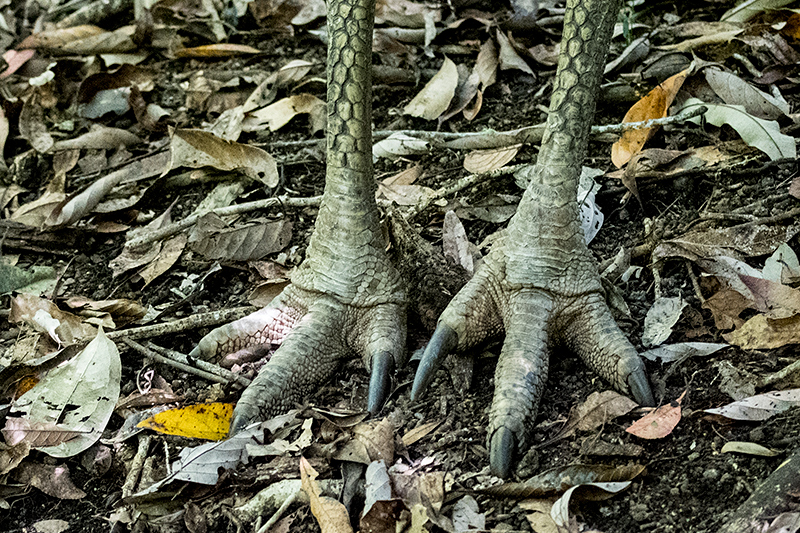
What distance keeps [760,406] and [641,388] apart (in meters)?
0.32

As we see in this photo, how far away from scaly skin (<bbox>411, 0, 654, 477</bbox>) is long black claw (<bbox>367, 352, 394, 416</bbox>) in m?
0.12

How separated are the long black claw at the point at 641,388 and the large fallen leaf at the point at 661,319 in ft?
0.83

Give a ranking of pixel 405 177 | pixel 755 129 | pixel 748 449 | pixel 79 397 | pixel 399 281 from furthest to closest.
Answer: pixel 405 177 < pixel 755 129 < pixel 399 281 < pixel 79 397 < pixel 748 449

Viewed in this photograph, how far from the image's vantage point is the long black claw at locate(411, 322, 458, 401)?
2576mm

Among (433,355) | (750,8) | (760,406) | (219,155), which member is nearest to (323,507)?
(433,355)

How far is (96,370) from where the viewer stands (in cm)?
292

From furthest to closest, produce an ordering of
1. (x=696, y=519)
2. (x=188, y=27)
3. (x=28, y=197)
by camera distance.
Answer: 1. (x=188, y=27)
2. (x=28, y=197)
3. (x=696, y=519)

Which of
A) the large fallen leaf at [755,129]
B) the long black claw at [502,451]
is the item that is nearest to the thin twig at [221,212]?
the long black claw at [502,451]

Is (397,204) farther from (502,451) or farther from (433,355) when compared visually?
(502,451)

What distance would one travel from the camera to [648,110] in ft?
12.3

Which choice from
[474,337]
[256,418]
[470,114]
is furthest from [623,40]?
[256,418]

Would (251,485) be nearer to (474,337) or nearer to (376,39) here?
(474,337)

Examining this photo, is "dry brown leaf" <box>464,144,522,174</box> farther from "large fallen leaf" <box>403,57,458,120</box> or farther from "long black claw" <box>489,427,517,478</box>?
"long black claw" <box>489,427,517,478</box>

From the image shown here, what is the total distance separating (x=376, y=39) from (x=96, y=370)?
249 centimetres
